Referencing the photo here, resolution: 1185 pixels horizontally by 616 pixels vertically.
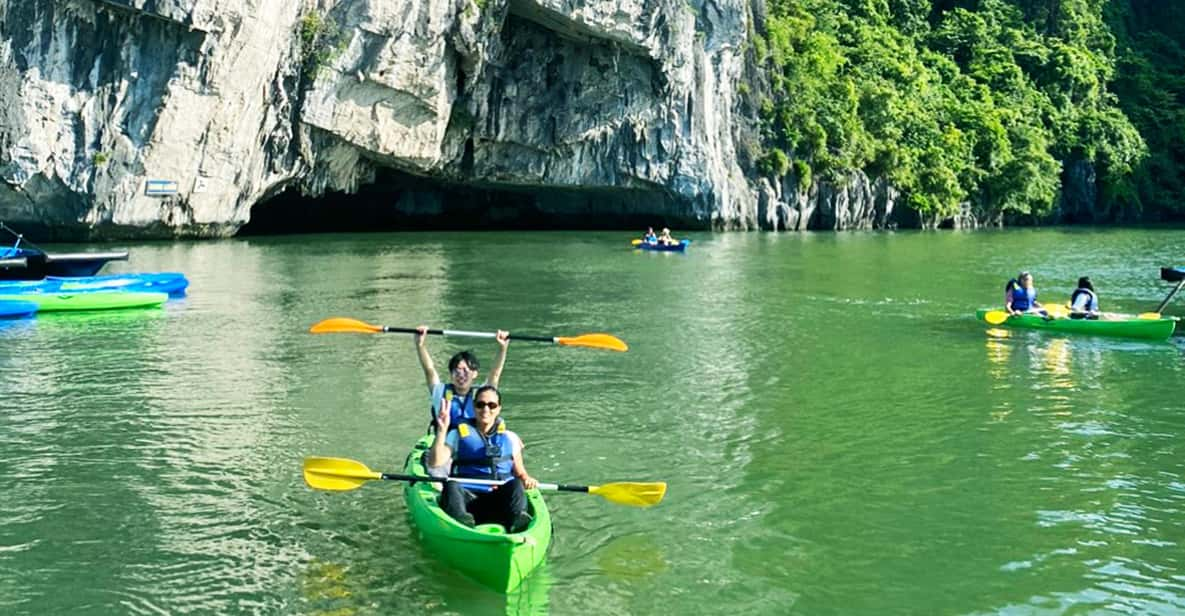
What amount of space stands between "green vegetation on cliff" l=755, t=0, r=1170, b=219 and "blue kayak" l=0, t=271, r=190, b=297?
3887 cm

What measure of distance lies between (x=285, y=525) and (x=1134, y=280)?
27.8m

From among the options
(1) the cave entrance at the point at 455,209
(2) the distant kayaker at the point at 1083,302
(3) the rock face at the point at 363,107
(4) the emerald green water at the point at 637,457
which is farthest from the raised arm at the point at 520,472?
(1) the cave entrance at the point at 455,209

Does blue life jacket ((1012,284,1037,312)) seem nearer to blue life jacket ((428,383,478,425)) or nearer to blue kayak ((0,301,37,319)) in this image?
blue life jacket ((428,383,478,425))

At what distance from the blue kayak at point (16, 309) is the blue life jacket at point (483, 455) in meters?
15.7

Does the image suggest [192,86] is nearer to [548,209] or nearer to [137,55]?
[137,55]

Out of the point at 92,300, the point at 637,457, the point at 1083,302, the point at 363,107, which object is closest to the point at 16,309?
the point at 92,300

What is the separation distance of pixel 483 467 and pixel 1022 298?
1526 centimetres

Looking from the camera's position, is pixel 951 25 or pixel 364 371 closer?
pixel 364 371

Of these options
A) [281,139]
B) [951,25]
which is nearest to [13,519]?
[281,139]

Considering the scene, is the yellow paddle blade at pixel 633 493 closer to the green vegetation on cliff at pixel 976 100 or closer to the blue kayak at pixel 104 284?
the blue kayak at pixel 104 284

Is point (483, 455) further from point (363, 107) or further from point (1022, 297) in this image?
point (363, 107)

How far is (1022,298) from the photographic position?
20750mm

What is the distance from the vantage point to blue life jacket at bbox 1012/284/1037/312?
814 inches

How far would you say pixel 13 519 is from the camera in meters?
9.14
